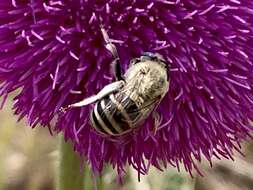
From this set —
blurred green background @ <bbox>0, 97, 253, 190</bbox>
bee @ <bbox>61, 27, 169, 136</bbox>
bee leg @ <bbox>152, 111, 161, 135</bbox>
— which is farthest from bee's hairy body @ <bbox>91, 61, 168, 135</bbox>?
blurred green background @ <bbox>0, 97, 253, 190</bbox>

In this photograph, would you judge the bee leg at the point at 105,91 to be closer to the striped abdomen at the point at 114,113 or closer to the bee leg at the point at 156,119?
the striped abdomen at the point at 114,113

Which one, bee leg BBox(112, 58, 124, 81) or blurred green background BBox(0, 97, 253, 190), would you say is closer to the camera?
bee leg BBox(112, 58, 124, 81)

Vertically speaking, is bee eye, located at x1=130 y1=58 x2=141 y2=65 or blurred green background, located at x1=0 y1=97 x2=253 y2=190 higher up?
bee eye, located at x1=130 y1=58 x2=141 y2=65

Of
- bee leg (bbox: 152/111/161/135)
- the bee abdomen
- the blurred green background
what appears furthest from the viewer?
the blurred green background

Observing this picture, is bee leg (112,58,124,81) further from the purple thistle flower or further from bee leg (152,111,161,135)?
bee leg (152,111,161,135)

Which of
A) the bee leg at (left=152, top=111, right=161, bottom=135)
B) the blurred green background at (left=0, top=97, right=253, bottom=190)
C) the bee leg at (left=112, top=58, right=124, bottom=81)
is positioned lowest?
the blurred green background at (left=0, top=97, right=253, bottom=190)

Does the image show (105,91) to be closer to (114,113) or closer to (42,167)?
(114,113)

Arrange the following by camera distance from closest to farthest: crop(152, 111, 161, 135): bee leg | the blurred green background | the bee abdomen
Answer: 1. the bee abdomen
2. crop(152, 111, 161, 135): bee leg
3. the blurred green background

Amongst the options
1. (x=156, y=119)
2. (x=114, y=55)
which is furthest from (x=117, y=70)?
(x=156, y=119)
